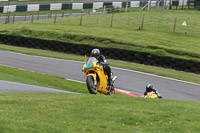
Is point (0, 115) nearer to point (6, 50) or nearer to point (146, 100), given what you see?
point (146, 100)

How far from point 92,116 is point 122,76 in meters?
11.2

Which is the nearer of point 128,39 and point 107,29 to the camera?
point 128,39

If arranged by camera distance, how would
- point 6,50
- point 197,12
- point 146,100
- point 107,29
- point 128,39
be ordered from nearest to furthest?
1. point 146,100
2. point 6,50
3. point 128,39
4. point 107,29
5. point 197,12

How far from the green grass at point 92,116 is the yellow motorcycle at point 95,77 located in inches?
80.4

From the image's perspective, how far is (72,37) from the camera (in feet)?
100

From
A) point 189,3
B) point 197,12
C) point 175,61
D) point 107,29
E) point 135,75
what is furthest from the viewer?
point 189,3

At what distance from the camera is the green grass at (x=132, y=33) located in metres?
26.5

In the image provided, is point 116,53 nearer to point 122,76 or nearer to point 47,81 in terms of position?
point 122,76

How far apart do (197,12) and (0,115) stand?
40140 mm

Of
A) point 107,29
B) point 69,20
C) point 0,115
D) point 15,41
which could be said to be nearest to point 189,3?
point 69,20

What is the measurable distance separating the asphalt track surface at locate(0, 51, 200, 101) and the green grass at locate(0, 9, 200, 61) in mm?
5748

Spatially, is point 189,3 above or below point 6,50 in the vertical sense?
above

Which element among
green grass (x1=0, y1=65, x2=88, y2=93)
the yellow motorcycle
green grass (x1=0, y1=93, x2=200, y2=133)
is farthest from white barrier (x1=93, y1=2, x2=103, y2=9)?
green grass (x1=0, y1=93, x2=200, y2=133)

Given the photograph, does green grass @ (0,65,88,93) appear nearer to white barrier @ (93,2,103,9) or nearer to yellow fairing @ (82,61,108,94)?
yellow fairing @ (82,61,108,94)
